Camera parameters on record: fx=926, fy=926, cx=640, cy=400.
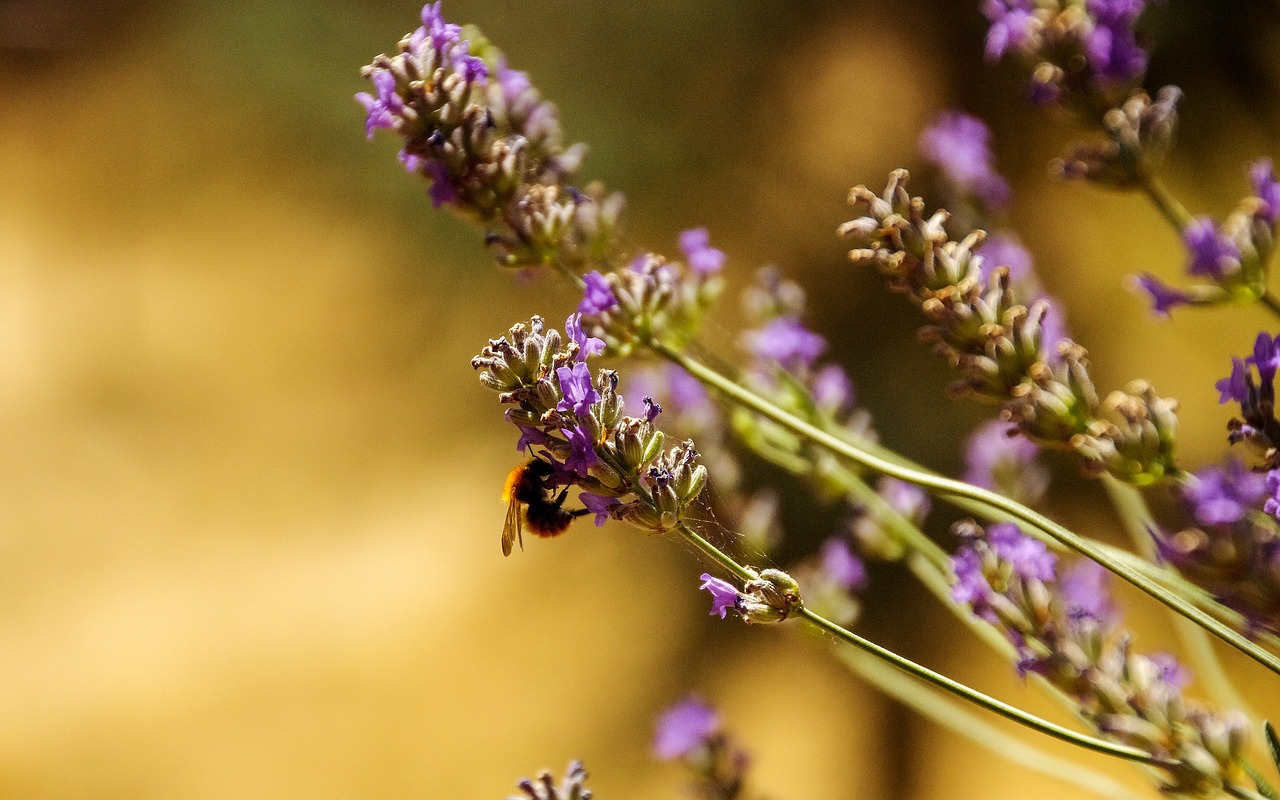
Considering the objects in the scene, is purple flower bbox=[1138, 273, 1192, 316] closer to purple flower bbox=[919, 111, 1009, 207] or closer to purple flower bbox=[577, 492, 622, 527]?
purple flower bbox=[919, 111, 1009, 207]

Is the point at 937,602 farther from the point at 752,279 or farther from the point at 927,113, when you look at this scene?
the point at 927,113

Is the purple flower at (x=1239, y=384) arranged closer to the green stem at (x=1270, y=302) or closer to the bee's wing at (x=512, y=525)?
the green stem at (x=1270, y=302)

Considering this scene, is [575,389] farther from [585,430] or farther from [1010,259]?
[1010,259]

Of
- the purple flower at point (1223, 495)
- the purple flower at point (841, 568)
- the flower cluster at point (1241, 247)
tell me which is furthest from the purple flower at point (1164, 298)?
the purple flower at point (841, 568)

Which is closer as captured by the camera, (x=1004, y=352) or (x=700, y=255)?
(x=1004, y=352)

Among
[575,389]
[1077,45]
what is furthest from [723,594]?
[1077,45]
